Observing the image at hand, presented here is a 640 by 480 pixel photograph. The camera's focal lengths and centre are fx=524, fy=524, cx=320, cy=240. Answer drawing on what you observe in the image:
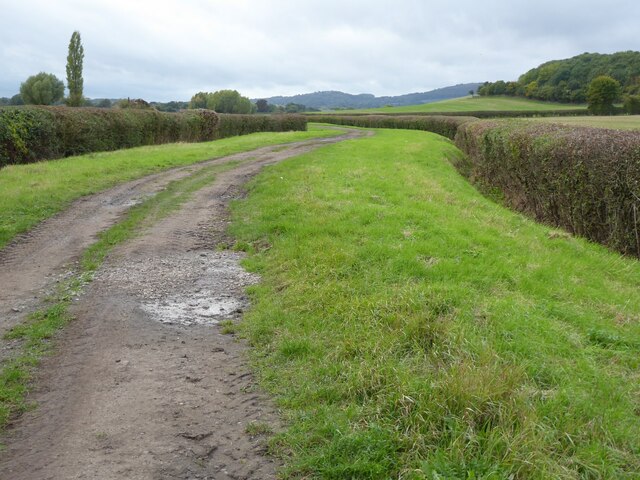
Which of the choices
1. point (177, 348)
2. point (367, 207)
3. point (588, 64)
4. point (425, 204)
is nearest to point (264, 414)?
point (177, 348)

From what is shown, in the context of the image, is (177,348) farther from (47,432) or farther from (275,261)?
(275,261)

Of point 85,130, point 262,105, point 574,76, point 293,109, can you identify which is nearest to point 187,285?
point 85,130

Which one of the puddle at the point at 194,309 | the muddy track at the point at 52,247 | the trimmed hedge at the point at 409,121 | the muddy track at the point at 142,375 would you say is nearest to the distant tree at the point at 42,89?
the trimmed hedge at the point at 409,121

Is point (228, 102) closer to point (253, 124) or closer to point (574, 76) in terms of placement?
point (253, 124)

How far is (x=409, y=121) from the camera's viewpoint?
181 ft

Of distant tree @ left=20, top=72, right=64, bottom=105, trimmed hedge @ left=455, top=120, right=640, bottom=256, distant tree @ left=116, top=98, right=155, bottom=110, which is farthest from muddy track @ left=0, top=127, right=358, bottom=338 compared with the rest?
distant tree @ left=20, top=72, right=64, bottom=105

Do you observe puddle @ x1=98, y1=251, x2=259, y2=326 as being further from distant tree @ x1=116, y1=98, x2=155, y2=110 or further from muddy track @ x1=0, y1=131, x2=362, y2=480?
distant tree @ x1=116, y1=98, x2=155, y2=110

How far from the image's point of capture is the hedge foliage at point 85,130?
1641 cm

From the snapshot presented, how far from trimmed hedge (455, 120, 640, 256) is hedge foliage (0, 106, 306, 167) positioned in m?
14.7

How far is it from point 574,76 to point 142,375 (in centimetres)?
8289

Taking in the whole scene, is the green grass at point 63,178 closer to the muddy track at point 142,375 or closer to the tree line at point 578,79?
the muddy track at point 142,375

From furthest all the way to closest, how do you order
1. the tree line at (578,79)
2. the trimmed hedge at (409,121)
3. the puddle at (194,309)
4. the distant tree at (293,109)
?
1. the distant tree at (293,109)
2. the tree line at (578,79)
3. the trimmed hedge at (409,121)
4. the puddle at (194,309)

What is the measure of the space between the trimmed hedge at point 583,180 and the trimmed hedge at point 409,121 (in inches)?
1018

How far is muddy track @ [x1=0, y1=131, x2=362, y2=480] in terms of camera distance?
131 inches
